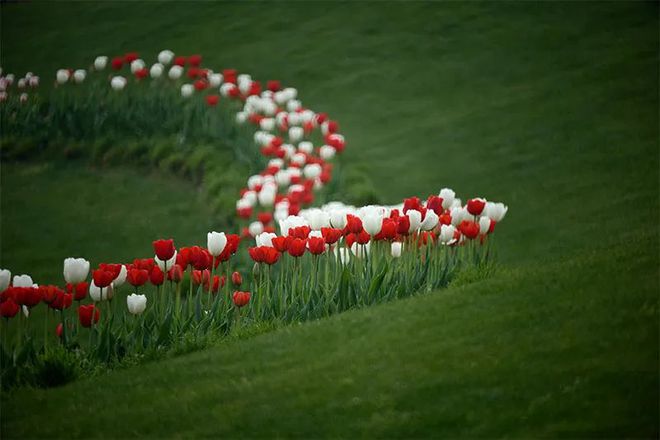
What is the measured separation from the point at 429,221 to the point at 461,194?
6.46 meters

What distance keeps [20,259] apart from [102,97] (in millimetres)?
5417

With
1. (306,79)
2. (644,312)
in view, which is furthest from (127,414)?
(306,79)

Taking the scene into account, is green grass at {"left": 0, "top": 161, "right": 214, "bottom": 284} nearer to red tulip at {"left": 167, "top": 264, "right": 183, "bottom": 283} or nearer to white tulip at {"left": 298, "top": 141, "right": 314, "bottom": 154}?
white tulip at {"left": 298, "top": 141, "right": 314, "bottom": 154}

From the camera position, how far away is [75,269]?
7633mm

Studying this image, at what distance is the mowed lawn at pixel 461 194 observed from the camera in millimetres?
5801

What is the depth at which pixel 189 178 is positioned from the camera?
16.6m

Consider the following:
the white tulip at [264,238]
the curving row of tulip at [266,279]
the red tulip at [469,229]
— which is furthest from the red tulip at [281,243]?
the red tulip at [469,229]

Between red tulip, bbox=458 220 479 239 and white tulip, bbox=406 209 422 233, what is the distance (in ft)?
1.63

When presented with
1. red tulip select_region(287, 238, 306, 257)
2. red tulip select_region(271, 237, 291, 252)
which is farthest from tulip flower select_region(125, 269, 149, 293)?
red tulip select_region(287, 238, 306, 257)

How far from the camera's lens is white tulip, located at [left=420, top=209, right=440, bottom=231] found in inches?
322

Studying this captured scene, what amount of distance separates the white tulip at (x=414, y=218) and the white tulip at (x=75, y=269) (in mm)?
2714

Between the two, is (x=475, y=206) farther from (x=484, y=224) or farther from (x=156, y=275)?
(x=156, y=275)

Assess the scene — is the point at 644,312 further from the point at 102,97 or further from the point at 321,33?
the point at 321,33

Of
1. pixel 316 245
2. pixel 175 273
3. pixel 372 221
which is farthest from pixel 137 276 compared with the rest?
pixel 372 221
